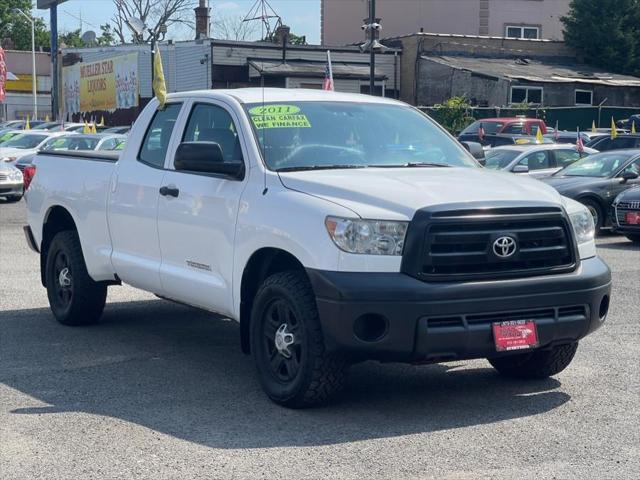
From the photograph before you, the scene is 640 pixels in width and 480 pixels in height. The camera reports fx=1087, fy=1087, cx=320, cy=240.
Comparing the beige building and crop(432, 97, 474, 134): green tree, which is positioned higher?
the beige building

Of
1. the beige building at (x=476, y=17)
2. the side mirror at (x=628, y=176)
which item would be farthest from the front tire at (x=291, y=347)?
the beige building at (x=476, y=17)

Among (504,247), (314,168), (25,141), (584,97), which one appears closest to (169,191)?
(314,168)

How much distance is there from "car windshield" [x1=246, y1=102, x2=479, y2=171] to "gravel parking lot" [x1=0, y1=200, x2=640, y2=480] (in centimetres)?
149

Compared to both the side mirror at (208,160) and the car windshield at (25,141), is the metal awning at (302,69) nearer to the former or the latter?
the car windshield at (25,141)

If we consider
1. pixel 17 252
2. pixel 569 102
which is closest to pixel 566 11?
pixel 569 102

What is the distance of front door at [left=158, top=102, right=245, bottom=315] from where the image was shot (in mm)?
7062

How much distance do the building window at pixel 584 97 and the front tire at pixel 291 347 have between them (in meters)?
43.6

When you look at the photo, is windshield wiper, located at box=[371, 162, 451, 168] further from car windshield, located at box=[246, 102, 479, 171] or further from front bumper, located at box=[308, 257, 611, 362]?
front bumper, located at box=[308, 257, 611, 362]

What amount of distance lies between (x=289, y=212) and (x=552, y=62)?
4716 centimetres

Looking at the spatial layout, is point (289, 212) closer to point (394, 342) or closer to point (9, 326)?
point (394, 342)

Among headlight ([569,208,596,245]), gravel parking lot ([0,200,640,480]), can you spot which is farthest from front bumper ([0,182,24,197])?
headlight ([569,208,596,245])

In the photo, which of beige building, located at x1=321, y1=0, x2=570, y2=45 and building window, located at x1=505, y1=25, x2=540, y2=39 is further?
building window, located at x1=505, y1=25, x2=540, y2=39

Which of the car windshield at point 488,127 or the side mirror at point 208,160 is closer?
the side mirror at point 208,160

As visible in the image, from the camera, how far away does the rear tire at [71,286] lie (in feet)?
29.8
